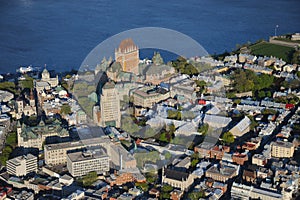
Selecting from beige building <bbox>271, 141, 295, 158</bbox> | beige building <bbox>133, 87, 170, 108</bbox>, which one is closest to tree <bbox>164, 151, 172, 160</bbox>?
beige building <bbox>271, 141, 295, 158</bbox>

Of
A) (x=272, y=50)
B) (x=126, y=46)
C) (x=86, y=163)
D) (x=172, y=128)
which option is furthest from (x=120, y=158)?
(x=272, y=50)

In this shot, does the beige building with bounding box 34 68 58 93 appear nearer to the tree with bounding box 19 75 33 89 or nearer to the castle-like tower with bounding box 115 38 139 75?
the tree with bounding box 19 75 33 89

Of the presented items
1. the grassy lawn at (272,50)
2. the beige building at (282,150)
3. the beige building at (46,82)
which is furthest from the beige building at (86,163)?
the grassy lawn at (272,50)

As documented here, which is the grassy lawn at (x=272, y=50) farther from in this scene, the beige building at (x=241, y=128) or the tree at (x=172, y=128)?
the tree at (x=172, y=128)

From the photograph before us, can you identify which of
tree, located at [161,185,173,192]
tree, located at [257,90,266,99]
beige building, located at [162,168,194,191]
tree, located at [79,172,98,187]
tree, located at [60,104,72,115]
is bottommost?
tree, located at [79,172,98,187]

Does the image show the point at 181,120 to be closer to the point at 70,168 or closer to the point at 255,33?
the point at 70,168

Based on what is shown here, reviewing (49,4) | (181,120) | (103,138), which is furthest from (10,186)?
(49,4)
